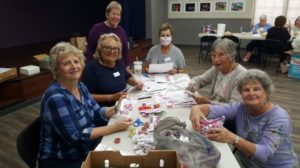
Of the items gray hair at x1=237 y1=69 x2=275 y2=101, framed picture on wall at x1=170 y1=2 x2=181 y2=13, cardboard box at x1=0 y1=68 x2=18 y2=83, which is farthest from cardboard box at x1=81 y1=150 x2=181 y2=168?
framed picture on wall at x1=170 y1=2 x2=181 y2=13

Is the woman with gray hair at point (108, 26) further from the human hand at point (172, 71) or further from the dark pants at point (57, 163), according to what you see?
the dark pants at point (57, 163)

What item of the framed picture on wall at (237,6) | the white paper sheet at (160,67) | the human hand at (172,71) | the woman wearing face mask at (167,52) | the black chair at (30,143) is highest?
the framed picture on wall at (237,6)

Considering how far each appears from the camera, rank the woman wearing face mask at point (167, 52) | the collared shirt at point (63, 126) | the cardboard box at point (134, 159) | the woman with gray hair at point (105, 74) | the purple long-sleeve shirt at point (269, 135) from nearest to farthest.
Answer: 1. the cardboard box at point (134, 159)
2. the purple long-sleeve shirt at point (269, 135)
3. the collared shirt at point (63, 126)
4. the woman with gray hair at point (105, 74)
5. the woman wearing face mask at point (167, 52)

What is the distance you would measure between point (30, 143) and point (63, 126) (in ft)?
0.79

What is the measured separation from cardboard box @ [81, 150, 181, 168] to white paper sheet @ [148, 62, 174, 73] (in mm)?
1783

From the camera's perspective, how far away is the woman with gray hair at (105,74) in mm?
2168

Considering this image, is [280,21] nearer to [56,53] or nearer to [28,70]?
[28,70]

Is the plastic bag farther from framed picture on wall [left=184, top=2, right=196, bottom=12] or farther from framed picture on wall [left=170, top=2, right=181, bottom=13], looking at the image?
framed picture on wall [left=170, top=2, right=181, bottom=13]

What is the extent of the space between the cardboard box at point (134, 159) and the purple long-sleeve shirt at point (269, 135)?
552 mm

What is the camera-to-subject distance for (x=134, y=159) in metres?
1.12

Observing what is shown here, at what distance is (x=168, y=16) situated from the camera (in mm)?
8914

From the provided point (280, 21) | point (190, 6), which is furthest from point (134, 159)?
point (190, 6)

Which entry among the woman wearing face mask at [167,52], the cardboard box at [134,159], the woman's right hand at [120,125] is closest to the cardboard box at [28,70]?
the woman wearing face mask at [167,52]

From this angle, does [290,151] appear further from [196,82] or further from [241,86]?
[196,82]
